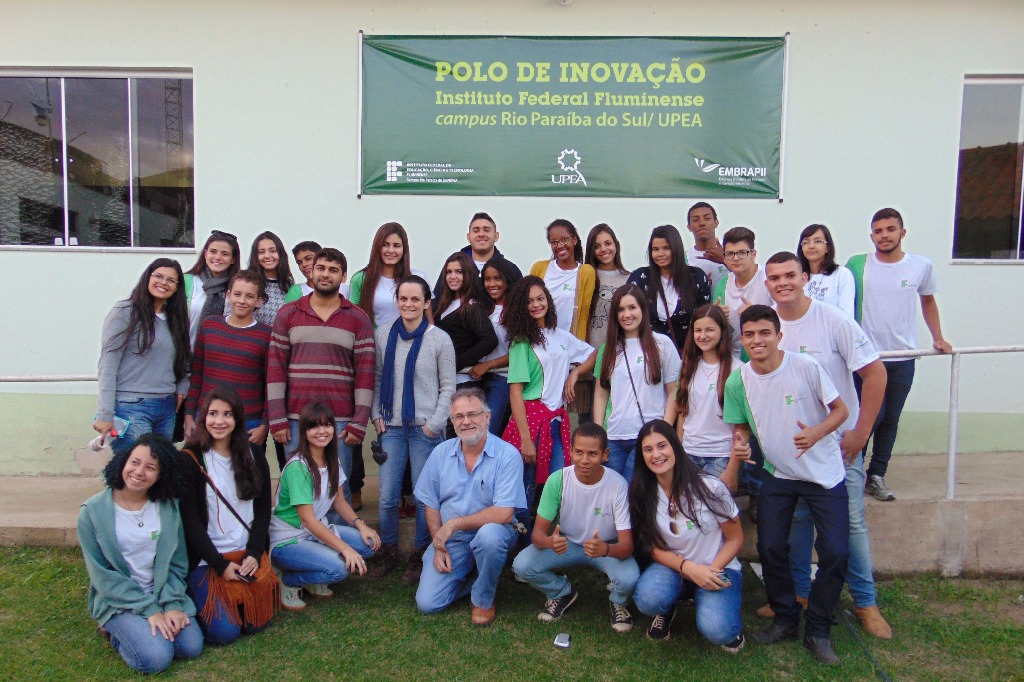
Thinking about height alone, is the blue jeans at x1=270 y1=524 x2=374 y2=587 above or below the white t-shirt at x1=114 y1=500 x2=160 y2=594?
below

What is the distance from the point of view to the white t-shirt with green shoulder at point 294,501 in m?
3.68

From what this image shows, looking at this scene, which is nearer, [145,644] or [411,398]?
[145,644]

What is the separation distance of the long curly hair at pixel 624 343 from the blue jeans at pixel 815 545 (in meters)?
0.83

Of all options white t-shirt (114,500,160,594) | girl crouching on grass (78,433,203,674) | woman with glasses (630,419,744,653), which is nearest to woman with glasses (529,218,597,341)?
woman with glasses (630,419,744,653)

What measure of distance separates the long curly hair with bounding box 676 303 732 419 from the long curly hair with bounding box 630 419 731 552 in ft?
1.52

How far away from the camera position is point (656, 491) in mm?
3428

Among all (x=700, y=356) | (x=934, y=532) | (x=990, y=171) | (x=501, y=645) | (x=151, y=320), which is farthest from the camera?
(x=990, y=171)

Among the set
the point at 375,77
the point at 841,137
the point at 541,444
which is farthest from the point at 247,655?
the point at 841,137

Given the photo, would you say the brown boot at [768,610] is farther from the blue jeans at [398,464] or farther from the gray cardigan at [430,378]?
the gray cardigan at [430,378]

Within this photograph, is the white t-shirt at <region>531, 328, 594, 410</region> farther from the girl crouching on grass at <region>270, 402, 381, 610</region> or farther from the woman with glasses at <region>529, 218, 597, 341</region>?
the girl crouching on grass at <region>270, 402, 381, 610</region>

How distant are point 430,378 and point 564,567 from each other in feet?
4.18

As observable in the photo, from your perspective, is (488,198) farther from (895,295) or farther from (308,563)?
(308,563)

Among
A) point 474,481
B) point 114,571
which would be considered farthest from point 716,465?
point 114,571

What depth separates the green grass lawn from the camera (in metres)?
3.16
